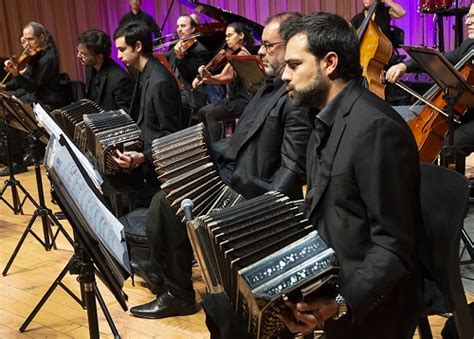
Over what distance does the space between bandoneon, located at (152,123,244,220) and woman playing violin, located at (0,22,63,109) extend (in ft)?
12.9

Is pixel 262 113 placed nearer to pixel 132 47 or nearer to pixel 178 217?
pixel 178 217

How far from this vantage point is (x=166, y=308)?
134 inches

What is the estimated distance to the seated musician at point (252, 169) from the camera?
285 centimetres

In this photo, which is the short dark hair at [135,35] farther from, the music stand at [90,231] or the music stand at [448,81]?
the music stand at [90,231]

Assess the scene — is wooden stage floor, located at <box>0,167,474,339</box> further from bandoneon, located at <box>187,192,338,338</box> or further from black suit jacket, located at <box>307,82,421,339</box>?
bandoneon, located at <box>187,192,338,338</box>

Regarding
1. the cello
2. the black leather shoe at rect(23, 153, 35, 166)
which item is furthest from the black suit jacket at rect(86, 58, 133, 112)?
the black leather shoe at rect(23, 153, 35, 166)

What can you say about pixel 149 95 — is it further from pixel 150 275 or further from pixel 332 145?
pixel 332 145

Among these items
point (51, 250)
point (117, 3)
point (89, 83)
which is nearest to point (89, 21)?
point (117, 3)

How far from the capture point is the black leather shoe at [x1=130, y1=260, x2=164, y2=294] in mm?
3717

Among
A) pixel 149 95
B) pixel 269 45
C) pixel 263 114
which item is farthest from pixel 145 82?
pixel 263 114

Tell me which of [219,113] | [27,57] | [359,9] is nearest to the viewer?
[219,113]

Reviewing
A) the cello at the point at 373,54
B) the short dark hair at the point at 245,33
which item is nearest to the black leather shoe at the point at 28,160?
the short dark hair at the point at 245,33

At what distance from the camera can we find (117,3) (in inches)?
461

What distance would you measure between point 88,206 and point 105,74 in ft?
10.00
